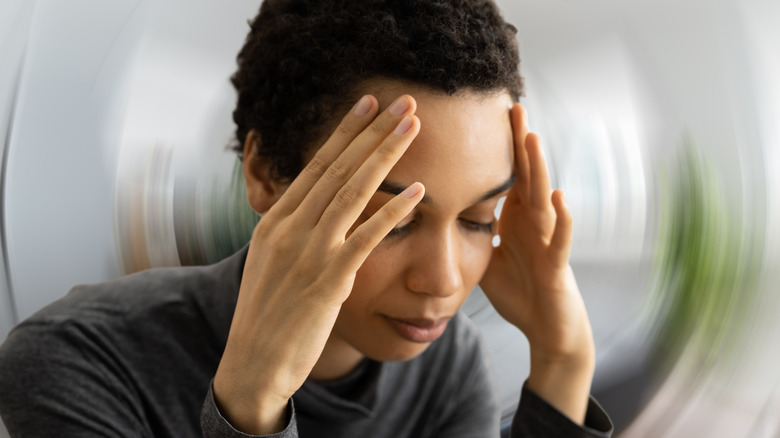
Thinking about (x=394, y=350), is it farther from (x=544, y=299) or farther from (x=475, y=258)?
(x=544, y=299)

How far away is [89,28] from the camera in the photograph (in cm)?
74

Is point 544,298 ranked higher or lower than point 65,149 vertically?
lower

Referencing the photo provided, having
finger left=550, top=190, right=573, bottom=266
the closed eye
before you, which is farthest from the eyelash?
finger left=550, top=190, right=573, bottom=266

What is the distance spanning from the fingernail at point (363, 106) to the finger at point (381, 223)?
9 cm

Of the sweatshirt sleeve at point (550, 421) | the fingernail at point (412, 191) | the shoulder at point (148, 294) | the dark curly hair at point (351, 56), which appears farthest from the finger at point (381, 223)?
the sweatshirt sleeve at point (550, 421)

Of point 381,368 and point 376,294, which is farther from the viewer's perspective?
point 381,368

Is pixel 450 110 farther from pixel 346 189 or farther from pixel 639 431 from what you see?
pixel 639 431

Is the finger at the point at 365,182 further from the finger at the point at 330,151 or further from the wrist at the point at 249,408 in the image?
the wrist at the point at 249,408

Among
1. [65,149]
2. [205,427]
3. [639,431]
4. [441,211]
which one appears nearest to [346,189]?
[441,211]

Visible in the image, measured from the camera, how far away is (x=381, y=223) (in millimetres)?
537

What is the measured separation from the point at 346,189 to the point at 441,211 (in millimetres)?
98

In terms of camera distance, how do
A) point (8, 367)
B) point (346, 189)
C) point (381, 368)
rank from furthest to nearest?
point (381, 368) → point (8, 367) → point (346, 189)

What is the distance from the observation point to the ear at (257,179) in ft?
2.29

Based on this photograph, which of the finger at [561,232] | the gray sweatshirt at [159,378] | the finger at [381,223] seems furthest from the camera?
the finger at [561,232]
